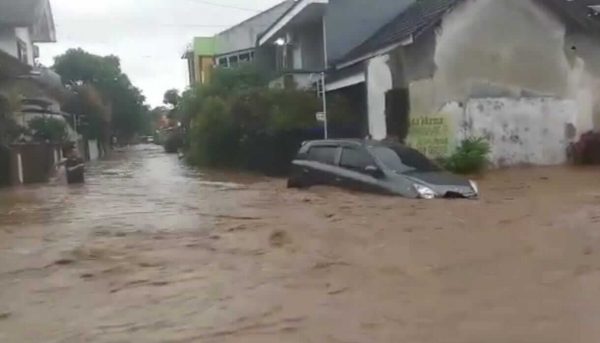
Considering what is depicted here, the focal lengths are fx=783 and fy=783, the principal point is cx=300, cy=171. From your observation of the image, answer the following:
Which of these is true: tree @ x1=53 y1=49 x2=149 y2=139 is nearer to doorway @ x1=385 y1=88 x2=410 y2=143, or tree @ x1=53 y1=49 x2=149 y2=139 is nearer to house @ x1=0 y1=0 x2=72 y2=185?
house @ x1=0 y1=0 x2=72 y2=185

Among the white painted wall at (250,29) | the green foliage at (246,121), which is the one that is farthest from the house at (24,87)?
→ the white painted wall at (250,29)

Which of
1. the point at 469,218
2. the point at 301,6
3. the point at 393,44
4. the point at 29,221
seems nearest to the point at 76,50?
the point at 301,6

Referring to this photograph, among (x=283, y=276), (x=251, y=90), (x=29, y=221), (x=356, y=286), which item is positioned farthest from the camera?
(x=251, y=90)

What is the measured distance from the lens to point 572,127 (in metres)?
20.7

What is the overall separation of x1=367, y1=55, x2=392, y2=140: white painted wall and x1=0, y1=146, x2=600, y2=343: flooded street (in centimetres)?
742

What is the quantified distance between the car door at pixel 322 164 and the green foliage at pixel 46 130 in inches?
573

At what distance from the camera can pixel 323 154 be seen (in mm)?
15070

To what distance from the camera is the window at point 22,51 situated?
32406 mm

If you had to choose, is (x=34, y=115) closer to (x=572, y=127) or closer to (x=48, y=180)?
(x=48, y=180)

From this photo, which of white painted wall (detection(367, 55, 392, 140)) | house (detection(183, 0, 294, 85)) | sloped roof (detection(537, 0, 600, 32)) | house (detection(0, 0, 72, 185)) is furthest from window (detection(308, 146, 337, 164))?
house (detection(183, 0, 294, 85))

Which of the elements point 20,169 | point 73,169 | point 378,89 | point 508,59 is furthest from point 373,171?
point 20,169

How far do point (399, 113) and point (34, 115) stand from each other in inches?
656

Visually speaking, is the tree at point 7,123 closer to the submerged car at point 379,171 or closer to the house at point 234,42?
the submerged car at point 379,171

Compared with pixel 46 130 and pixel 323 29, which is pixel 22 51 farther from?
pixel 323 29
